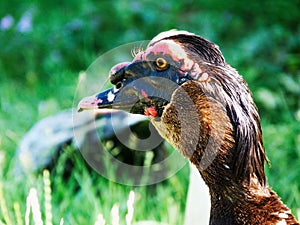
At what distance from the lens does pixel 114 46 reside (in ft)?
19.0

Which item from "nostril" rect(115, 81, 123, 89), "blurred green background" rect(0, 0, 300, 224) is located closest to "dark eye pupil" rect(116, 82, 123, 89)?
"nostril" rect(115, 81, 123, 89)

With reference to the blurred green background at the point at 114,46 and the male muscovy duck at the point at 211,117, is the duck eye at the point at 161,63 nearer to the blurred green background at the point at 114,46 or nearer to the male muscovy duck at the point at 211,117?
the male muscovy duck at the point at 211,117

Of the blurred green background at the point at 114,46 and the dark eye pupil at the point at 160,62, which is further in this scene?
the blurred green background at the point at 114,46

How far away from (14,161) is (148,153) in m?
0.76

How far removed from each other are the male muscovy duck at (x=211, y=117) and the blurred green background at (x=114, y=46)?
1.10 m

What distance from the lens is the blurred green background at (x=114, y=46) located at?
3613 millimetres

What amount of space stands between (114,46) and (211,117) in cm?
371

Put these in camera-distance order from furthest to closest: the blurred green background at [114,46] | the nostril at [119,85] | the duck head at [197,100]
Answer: the blurred green background at [114,46]
the nostril at [119,85]
the duck head at [197,100]

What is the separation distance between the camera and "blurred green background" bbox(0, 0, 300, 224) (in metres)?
3.61

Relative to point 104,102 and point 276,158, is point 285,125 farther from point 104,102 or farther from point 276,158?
point 104,102

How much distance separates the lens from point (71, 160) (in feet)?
12.7

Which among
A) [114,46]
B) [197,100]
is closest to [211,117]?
[197,100]

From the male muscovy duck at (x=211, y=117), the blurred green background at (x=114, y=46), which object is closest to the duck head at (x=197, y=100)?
the male muscovy duck at (x=211, y=117)

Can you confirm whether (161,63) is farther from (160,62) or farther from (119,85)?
(119,85)
